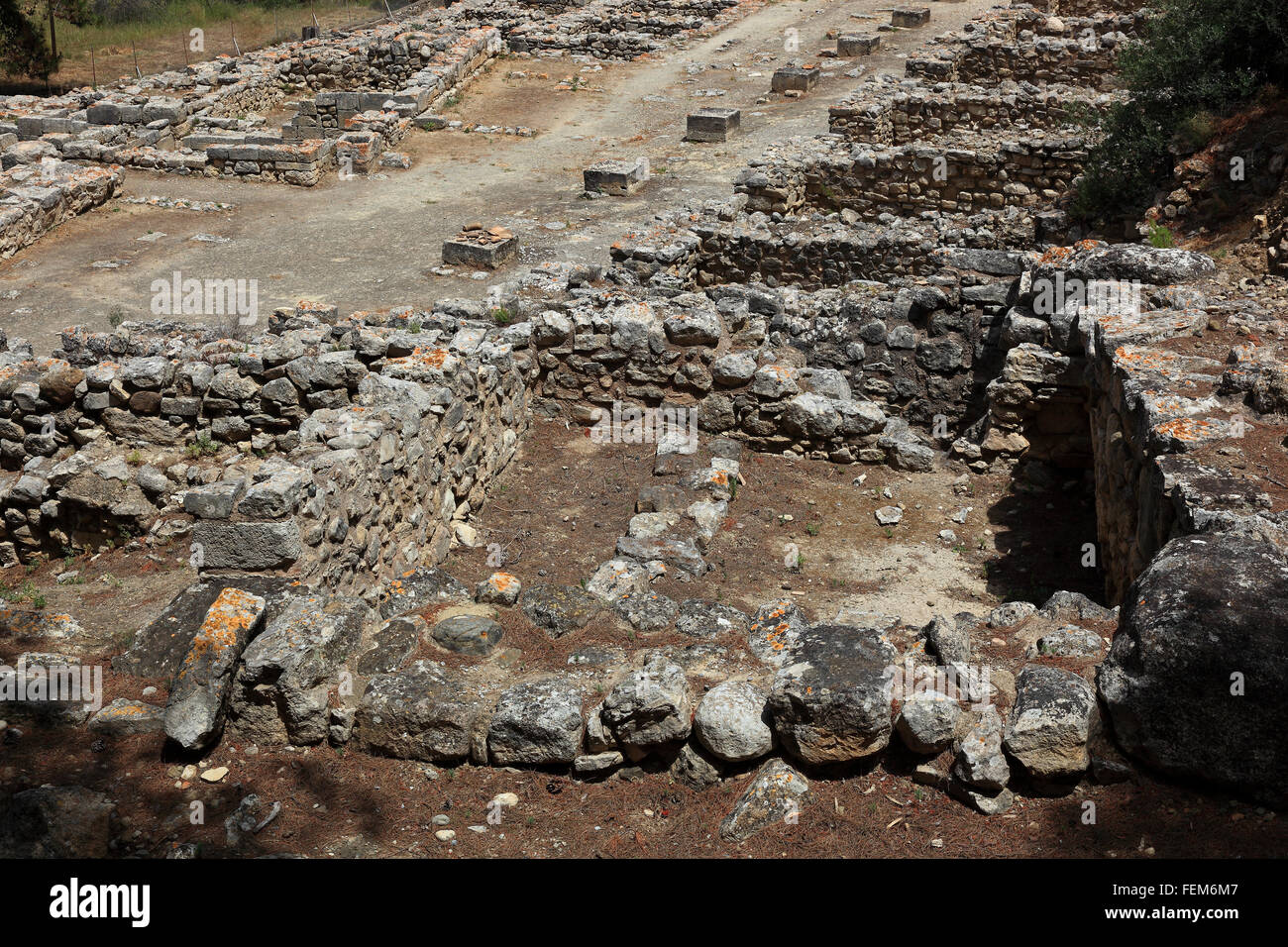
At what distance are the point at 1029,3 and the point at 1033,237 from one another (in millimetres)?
12648

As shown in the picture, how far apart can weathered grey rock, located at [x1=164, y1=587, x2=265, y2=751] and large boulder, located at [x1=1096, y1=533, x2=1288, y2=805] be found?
12.8 feet

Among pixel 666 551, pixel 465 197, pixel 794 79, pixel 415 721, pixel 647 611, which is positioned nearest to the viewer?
pixel 415 721

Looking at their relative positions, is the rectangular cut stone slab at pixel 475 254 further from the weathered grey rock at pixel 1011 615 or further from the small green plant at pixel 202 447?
the weathered grey rock at pixel 1011 615

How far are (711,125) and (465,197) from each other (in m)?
4.86

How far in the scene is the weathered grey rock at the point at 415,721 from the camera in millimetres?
5152

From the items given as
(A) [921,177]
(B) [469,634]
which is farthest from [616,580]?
(A) [921,177]

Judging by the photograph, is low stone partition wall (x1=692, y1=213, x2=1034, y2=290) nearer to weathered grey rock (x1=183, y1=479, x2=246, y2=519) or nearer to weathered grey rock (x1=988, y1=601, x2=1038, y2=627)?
weathered grey rock (x1=988, y1=601, x2=1038, y2=627)

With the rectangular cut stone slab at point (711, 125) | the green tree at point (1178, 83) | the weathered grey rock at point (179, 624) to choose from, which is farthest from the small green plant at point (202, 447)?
the rectangular cut stone slab at point (711, 125)

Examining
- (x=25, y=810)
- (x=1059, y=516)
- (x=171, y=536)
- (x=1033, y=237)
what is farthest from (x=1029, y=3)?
(x=25, y=810)

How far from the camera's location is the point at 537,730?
198 inches

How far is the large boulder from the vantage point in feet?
13.8

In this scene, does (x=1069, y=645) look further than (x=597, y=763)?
Yes

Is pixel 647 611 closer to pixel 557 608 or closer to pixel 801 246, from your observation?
pixel 557 608

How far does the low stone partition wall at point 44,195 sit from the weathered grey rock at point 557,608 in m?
11.5
